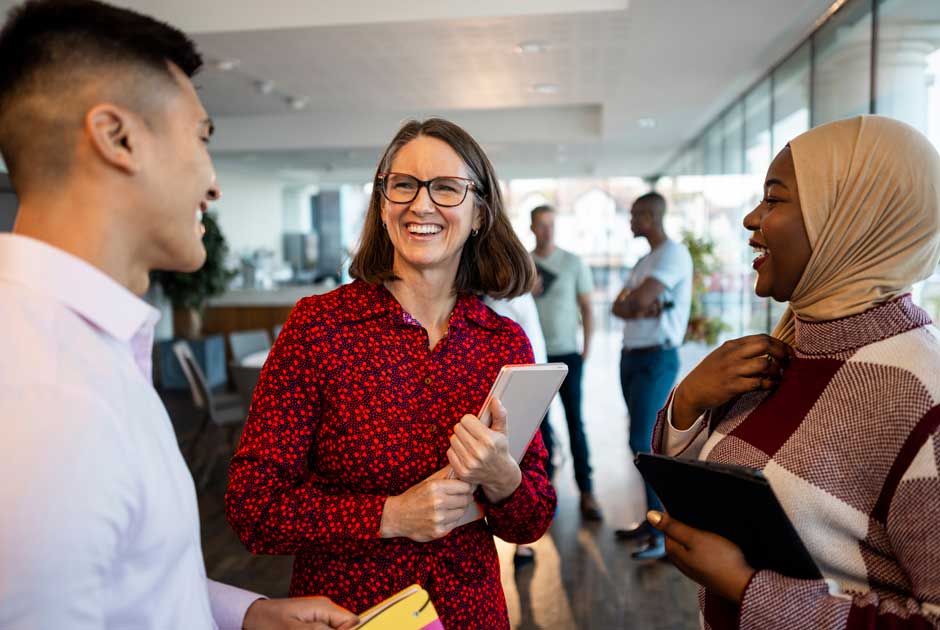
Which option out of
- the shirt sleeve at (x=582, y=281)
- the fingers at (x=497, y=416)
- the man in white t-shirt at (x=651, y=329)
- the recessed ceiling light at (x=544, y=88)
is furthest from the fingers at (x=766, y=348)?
the recessed ceiling light at (x=544, y=88)

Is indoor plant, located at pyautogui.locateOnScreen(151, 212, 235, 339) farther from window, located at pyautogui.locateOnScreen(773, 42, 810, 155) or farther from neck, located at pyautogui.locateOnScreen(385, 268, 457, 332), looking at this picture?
neck, located at pyautogui.locateOnScreen(385, 268, 457, 332)

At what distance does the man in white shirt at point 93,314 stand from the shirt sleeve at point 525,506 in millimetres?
617

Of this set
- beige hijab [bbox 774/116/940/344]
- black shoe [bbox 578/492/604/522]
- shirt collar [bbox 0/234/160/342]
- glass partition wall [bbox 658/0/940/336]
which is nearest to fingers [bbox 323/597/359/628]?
shirt collar [bbox 0/234/160/342]

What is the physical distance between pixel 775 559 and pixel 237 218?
39.8 ft

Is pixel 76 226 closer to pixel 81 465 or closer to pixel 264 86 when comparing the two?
pixel 81 465

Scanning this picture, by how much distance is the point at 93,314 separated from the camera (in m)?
0.72

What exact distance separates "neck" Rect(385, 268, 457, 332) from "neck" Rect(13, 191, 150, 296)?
740mm

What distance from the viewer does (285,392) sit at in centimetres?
130

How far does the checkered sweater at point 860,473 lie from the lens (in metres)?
0.87

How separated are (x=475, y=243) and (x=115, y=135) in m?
0.94

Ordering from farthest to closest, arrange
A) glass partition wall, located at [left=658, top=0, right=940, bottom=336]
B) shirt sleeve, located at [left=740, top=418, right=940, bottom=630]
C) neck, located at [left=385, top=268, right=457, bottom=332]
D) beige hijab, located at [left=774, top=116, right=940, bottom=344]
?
glass partition wall, located at [left=658, top=0, right=940, bottom=336], neck, located at [left=385, top=268, right=457, bottom=332], beige hijab, located at [left=774, top=116, right=940, bottom=344], shirt sleeve, located at [left=740, top=418, right=940, bottom=630]

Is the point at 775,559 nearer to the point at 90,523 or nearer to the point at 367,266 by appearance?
the point at 90,523

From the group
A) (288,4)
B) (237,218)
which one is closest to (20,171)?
(288,4)

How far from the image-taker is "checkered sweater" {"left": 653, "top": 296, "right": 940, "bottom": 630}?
2.87 feet
